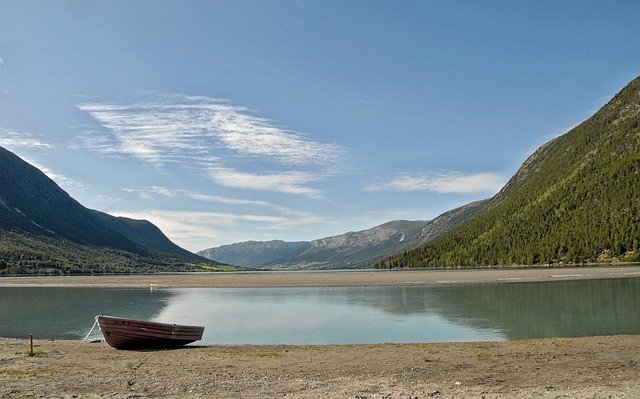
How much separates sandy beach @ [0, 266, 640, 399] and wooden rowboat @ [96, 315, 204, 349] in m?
0.87

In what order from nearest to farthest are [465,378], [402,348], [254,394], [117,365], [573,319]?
1. [254,394]
2. [465,378]
3. [117,365]
4. [402,348]
5. [573,319]

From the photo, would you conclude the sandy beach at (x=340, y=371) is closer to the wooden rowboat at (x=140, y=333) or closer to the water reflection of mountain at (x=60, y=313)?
the wooden rowboat at (x=140, y=333)

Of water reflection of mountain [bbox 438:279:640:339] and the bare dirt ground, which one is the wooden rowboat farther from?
water reflection of mountain [bbox 438:279:640:339]

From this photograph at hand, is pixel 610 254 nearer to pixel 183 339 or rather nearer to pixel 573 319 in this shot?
pixel 573 319

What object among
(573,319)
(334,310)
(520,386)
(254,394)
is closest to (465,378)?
(520,386)

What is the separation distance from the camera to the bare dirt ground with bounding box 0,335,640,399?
18.5 meters

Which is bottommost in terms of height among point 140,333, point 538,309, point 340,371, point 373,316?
point 373,316

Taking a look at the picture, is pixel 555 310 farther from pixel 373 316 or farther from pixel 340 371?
pixel 340 371

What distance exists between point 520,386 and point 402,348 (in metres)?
10.7

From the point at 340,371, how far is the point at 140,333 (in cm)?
1376

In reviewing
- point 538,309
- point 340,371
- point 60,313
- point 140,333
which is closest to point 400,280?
point 538,309

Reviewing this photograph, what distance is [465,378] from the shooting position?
20.6 meters

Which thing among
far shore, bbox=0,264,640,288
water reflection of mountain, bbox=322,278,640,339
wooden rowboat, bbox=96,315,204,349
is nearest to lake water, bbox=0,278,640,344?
water reflection of mountain, bbox=322,278,640,339

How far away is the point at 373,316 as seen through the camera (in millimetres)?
48594
